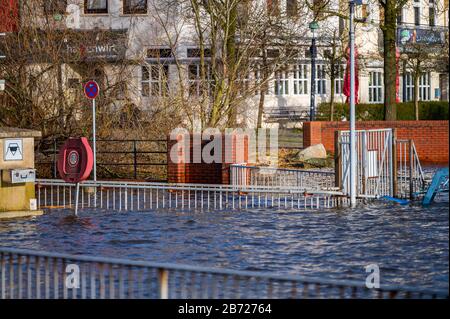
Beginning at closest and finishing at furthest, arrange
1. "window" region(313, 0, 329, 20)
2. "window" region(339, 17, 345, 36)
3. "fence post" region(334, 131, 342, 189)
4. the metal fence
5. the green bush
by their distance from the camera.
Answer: "fence post" region(334, 131, 342, 189), the metal fence, "window" region(313, 0, 329, 20), "window" region(339, 17, 345, 36), the green bush

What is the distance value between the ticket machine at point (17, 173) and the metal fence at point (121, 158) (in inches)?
348

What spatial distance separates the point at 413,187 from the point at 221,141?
5050 mm

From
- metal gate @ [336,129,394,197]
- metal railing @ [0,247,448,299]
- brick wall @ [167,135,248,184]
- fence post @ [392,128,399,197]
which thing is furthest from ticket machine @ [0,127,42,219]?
metal railing @ [0,247,448,299]

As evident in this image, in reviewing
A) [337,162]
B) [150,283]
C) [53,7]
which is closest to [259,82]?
[53,7]

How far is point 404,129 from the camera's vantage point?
3747cm

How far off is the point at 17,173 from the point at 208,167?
7.60 meters

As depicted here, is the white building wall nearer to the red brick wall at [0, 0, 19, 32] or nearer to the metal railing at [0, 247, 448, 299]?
the red brick wall at [0, 0, 19, 32]

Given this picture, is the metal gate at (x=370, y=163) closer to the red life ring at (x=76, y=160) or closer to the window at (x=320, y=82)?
the red life ring at (x=76, y=160)

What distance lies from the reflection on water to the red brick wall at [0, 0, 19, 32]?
11.3m

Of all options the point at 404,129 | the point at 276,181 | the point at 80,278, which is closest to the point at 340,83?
the point at 404,129

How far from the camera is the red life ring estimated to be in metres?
21.2

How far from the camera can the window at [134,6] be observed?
44.5 meters

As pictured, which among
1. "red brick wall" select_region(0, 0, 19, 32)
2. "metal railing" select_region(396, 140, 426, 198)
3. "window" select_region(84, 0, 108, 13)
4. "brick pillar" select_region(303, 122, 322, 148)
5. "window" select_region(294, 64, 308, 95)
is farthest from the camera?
"window" select_region(294, 64, 308, 95)

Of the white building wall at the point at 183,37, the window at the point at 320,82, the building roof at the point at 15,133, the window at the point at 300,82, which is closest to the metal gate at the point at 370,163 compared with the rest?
the building roof at the point at 15,133
